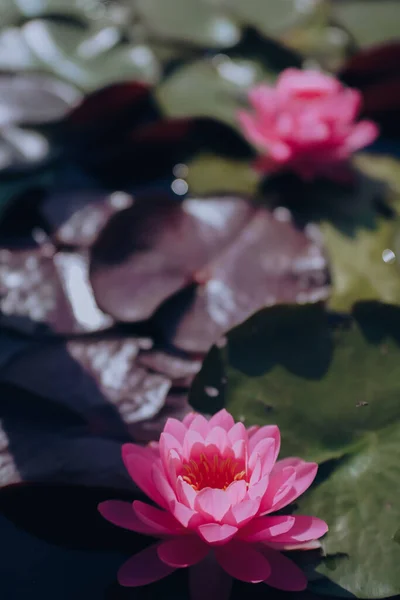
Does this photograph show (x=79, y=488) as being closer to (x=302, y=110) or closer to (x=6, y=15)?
(x=302, y=110)

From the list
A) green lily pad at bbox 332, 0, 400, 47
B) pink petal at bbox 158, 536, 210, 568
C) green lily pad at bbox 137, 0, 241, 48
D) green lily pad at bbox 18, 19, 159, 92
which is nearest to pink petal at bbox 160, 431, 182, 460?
pink petal at bbox 158, 536, 210, 568

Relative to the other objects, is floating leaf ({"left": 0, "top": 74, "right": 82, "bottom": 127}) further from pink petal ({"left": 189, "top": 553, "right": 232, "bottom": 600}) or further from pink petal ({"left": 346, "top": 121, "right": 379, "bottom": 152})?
pink petal ({"left": 189, "top": 553, "right": 232, "bottom": 600})

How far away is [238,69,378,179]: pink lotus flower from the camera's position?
1.34 meters

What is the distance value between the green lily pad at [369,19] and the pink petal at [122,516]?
5.35 ft

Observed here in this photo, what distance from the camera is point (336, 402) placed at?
0.91 m

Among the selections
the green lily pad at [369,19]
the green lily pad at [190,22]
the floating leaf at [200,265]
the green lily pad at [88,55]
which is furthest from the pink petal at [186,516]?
the green lily pad at [369,19]

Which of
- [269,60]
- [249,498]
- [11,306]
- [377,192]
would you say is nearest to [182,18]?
[269,60]

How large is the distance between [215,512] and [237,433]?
108 millimetres

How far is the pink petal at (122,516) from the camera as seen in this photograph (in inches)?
28.4

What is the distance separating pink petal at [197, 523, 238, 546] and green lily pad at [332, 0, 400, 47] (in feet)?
5.37

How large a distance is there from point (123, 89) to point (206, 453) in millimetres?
1044

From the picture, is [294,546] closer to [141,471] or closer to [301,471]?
[301,471]

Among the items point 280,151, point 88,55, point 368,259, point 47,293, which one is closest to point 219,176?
point 280,151

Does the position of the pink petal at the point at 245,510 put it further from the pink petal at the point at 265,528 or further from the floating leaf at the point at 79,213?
the floating leaf at the point at 79,213
